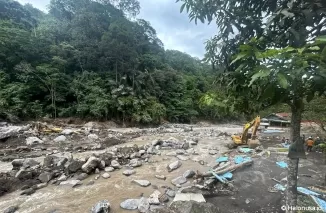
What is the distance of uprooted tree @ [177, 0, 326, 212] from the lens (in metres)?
1.19

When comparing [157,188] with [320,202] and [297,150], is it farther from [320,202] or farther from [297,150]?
[297,150]

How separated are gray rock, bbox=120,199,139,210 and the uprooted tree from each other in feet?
9.36

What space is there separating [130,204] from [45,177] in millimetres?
2767

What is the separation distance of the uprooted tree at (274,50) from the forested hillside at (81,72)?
57.8 ft

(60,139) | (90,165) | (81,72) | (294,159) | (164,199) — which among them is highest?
(81,72)

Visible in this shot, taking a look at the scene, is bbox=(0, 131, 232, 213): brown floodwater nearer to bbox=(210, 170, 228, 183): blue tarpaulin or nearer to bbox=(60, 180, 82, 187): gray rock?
bbox=(60, 180, 82, 187): gray rock

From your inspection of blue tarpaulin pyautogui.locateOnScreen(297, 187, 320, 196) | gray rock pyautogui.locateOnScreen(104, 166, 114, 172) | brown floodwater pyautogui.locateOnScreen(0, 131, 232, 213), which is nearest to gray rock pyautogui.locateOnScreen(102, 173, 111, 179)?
A: brown floodwater pyautogui.locateOnScreen(0, 131, 232, 213)

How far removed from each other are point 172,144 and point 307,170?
5610 mm

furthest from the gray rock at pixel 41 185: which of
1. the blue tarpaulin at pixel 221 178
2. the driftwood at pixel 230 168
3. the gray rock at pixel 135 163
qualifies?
the blue tarpaulin at pixel 221 178

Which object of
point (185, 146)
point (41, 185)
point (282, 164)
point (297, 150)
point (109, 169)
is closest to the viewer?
point (297, 150)

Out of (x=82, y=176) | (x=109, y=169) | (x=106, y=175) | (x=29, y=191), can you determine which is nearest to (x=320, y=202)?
(x=106, y=175)

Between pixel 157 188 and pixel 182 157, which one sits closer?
pixel 157 188

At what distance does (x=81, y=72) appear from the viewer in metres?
22.8

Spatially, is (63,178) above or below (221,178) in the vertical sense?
below
